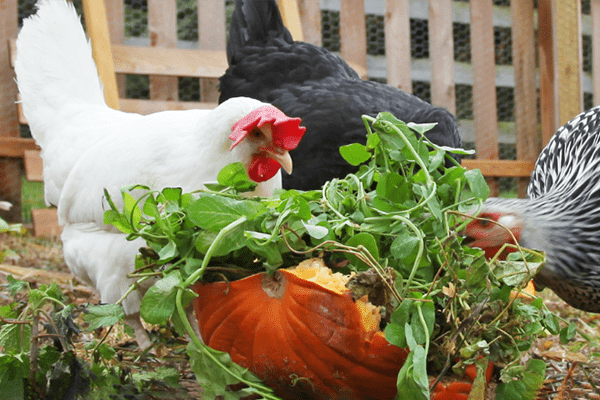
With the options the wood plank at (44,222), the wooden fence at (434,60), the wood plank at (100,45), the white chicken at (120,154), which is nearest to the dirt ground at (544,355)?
the white chicken at (120,154)

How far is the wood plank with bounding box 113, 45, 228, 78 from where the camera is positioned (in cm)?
257

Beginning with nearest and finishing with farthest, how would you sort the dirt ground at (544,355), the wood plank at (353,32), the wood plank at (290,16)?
the dirt ground at (544,355) → the wood plank at (290,16) → the wood plank at (353,32)

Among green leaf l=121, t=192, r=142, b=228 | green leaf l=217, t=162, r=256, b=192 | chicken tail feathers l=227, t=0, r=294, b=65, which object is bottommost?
green leaf l=121, t=192, r=142, b=228

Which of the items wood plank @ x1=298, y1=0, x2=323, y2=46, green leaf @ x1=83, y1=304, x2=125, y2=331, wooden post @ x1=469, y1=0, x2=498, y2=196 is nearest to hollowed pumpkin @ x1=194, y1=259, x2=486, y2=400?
green leaf @ x1=83, y1=304, x2=125, y2=331

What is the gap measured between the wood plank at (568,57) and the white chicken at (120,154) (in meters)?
2.74

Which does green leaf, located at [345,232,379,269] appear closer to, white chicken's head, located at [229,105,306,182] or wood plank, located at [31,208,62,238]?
white chicken's head, located at [229,105,306,182]

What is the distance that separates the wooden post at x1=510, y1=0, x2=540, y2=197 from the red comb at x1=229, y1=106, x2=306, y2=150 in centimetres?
287

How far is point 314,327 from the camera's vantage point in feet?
2.22

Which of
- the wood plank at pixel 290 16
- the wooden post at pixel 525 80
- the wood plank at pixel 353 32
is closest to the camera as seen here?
the wood plank at pixel 290 16

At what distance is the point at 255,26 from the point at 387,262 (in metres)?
1.52

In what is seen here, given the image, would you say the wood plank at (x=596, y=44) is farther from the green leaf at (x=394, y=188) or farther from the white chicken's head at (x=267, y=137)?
the green leaf at (x=394, y=188)

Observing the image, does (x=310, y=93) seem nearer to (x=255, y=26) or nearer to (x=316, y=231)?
(x=255, y=26)

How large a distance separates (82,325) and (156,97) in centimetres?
168

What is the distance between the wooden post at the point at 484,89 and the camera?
3471 mm
